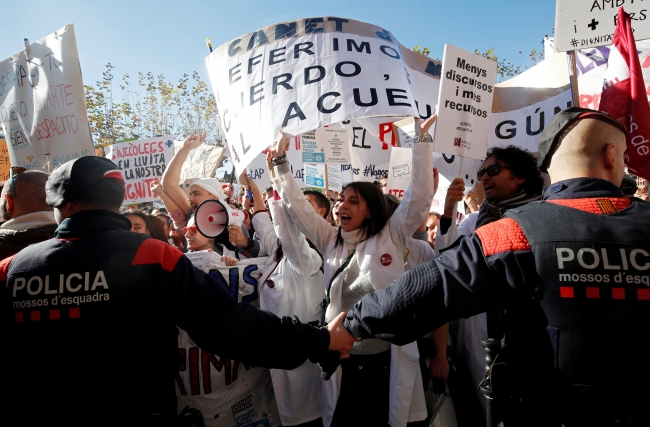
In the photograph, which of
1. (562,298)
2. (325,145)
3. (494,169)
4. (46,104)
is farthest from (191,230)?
(325,145)

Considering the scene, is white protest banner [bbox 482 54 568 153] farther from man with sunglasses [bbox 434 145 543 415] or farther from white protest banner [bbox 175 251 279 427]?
white protest banner [bbox 175 251 279 427]

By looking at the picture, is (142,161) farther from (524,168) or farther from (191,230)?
(524,168)

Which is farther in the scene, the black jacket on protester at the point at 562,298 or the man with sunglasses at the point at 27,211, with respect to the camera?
the man with sunglasses at the point at 27,211

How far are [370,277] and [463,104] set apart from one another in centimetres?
167

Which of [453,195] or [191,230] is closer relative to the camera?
[453,195]

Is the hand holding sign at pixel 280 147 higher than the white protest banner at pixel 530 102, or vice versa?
the white protest banner at pixel 530 102

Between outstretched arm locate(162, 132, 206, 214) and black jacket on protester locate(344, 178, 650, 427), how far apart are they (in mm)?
3143

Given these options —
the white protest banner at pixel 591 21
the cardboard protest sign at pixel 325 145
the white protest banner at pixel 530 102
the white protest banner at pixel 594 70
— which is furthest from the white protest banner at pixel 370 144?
the white protest banner at pixel 591 21

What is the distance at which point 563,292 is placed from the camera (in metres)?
1.31

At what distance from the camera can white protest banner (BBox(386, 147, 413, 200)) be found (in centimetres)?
472

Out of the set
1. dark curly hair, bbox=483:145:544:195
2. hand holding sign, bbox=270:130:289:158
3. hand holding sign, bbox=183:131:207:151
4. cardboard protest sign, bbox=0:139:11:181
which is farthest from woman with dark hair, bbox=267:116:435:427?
cardboard protest sign, bbox=0:139:11:181

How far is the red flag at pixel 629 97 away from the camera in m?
2.62

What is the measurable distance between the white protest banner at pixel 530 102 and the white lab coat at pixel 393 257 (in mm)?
1885

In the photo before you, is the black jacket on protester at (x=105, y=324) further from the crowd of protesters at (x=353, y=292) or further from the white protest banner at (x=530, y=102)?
the white protest banner at (x=530, y=102)
